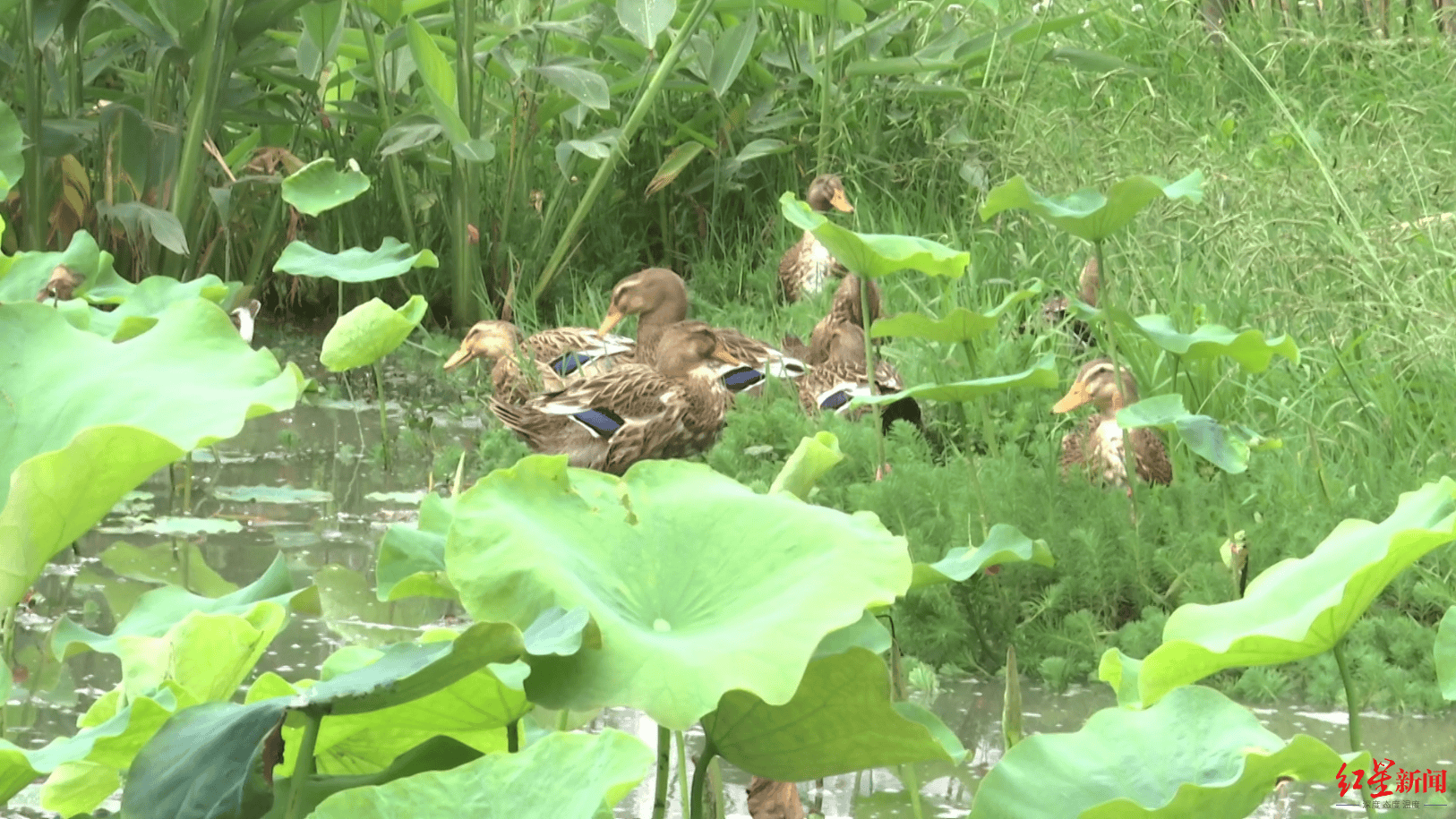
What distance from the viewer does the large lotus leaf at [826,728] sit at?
1.28 metres

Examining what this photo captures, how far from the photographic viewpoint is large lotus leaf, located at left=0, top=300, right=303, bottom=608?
3.92ft

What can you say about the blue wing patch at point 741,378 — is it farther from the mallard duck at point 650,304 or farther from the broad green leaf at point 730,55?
the broad green leaf at point 730,55

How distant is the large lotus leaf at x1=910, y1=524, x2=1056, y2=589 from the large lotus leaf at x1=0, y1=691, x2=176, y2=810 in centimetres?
78

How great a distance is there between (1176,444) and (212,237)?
3.19m

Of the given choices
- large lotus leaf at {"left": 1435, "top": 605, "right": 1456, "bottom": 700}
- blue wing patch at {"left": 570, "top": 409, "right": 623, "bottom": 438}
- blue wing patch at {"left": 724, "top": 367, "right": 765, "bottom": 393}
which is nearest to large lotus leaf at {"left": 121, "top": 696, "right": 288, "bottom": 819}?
large lotus leaf at {"left": 1435, "top": 605, "right": 1456, "bottom": 700}

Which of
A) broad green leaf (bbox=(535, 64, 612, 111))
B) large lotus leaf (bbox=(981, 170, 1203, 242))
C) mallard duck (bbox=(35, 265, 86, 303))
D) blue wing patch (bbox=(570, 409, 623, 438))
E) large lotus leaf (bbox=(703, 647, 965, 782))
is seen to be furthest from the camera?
broad green leaf (bbox=(535, 64, 612, 111))

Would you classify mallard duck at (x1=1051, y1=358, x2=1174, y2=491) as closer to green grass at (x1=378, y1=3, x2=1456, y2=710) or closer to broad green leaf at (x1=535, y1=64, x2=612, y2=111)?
green grass at (x1=378, y1=3, x2=1456, y2=710)

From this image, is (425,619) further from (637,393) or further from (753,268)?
(753,268)

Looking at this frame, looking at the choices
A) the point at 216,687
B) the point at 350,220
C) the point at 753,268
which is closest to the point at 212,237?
the point at 350,220

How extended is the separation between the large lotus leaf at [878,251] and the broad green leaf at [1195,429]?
369 millimetres

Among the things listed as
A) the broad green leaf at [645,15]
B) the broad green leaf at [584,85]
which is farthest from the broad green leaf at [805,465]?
the broad green leaf at [645,15]

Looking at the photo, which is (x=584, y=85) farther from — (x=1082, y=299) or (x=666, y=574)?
(x=666, y=574)

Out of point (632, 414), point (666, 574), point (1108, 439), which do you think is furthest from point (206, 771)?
point (632, 414)

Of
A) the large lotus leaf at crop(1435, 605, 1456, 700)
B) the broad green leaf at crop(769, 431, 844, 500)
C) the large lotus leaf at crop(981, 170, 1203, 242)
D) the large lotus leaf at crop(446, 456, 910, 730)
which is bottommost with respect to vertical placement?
the large lotus leaf at crop(1435, 605, 1456, 700)
